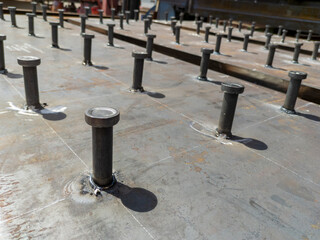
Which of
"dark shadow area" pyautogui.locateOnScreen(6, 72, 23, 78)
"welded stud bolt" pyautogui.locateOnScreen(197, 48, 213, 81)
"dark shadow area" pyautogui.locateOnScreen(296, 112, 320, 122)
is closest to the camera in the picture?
"dark shadow area" pyautogui.locateOnScreen(296, 112, 320, 122)

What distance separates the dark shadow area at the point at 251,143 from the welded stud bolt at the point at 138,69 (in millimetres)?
2621

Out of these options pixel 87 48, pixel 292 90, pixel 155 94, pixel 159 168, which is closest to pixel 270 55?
pixel 292 90

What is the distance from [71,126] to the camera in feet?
13.8

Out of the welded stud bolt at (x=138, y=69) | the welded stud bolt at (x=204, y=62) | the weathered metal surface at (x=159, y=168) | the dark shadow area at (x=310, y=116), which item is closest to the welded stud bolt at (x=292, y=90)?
the dark shadow area at (x=310, y=116)

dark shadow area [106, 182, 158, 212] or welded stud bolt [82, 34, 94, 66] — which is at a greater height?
welded stud bolt [82, 34, 94, 66]

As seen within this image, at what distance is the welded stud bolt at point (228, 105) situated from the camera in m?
4.01

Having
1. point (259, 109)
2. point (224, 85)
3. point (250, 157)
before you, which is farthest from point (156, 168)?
point (259, 109)

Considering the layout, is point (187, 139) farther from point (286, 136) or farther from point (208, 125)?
point (286, 136)

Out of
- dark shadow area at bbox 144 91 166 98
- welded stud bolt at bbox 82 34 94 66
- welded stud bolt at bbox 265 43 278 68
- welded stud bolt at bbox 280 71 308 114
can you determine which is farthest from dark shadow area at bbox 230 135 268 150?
welded stud bolt at bbox 265 43 278 68

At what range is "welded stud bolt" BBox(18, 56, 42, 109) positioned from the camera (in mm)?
4270

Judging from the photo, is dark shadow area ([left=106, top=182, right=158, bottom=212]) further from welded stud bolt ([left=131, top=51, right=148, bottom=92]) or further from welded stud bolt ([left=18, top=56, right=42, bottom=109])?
welded stud bolt ([left=131, top=51, right=148, bottom=92])

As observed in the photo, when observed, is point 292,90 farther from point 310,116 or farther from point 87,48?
point 87,48

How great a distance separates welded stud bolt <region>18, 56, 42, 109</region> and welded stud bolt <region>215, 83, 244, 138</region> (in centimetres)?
308

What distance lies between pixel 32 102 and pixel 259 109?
4.52m
